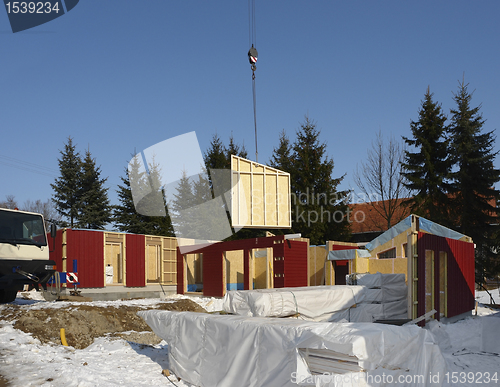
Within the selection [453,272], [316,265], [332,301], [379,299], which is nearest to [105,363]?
[332,301]

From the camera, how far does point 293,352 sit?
5113 millimetres

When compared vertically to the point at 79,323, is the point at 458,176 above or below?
above

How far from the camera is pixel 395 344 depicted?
15.2 feet

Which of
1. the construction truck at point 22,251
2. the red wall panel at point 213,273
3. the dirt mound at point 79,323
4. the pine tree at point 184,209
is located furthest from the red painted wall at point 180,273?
the pine tree at point 184,209

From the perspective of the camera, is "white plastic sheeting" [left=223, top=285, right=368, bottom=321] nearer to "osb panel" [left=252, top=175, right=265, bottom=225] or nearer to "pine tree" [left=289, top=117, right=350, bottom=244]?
"osb panel" [left=252, top=175, right=265, bottom=225]

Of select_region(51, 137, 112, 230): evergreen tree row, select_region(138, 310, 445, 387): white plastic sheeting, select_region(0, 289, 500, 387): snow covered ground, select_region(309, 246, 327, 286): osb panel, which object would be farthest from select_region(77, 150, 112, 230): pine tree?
select_region(138, 310, 445, 387): white plastic sheeting

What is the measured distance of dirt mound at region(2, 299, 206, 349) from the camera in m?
10.4

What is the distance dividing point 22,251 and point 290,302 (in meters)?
7.41

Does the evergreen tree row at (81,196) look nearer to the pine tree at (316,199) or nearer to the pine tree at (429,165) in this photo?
the pine tree at (316,199)

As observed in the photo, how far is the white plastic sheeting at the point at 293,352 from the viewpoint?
4578mm

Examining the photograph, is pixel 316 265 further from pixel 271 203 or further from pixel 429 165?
pixel 429 165

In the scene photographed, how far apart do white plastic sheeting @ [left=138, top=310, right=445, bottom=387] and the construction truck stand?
21.1ft

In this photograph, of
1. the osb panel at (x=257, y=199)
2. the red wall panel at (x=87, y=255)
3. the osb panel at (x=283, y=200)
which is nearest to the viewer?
the osb panel at (x=257, y=199)

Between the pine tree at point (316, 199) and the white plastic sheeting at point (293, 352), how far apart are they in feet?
70.7
